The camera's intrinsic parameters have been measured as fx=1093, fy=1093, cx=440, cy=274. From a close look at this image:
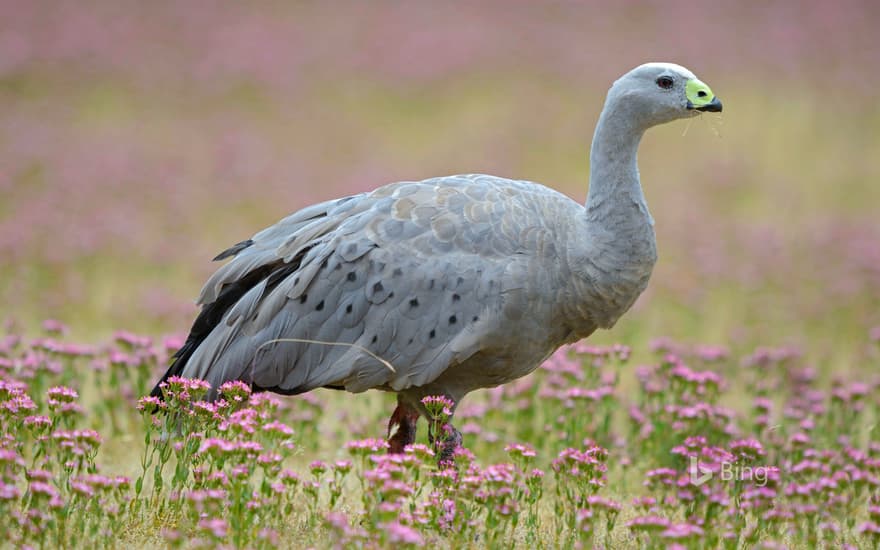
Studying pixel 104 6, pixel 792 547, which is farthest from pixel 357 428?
pixel 104 6

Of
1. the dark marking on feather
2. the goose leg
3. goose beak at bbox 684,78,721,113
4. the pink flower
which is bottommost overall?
the goose leg

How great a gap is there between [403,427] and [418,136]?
530 inches

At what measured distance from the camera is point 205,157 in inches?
704

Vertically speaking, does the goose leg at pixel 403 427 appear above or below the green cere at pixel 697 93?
below

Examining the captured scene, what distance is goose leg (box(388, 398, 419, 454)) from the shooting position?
6.58 metres

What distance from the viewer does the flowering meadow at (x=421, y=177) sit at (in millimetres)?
5219

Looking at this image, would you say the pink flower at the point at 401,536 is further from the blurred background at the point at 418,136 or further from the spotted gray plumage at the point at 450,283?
the blurred background at the point at 418,136

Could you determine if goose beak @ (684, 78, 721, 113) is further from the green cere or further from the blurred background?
the blurred background

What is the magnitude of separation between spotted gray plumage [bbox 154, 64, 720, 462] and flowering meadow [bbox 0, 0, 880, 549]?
0.57 m

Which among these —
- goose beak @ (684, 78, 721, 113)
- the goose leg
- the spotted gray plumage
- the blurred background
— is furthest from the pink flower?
the blurred background

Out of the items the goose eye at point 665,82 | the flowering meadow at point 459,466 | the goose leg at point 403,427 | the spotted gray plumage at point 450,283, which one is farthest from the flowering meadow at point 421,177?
the goose eye at point 665,82

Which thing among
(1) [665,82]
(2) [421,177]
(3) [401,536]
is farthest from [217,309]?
(2) [421,177]

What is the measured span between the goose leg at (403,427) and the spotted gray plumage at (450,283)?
0.56ft

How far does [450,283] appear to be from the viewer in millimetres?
5891
